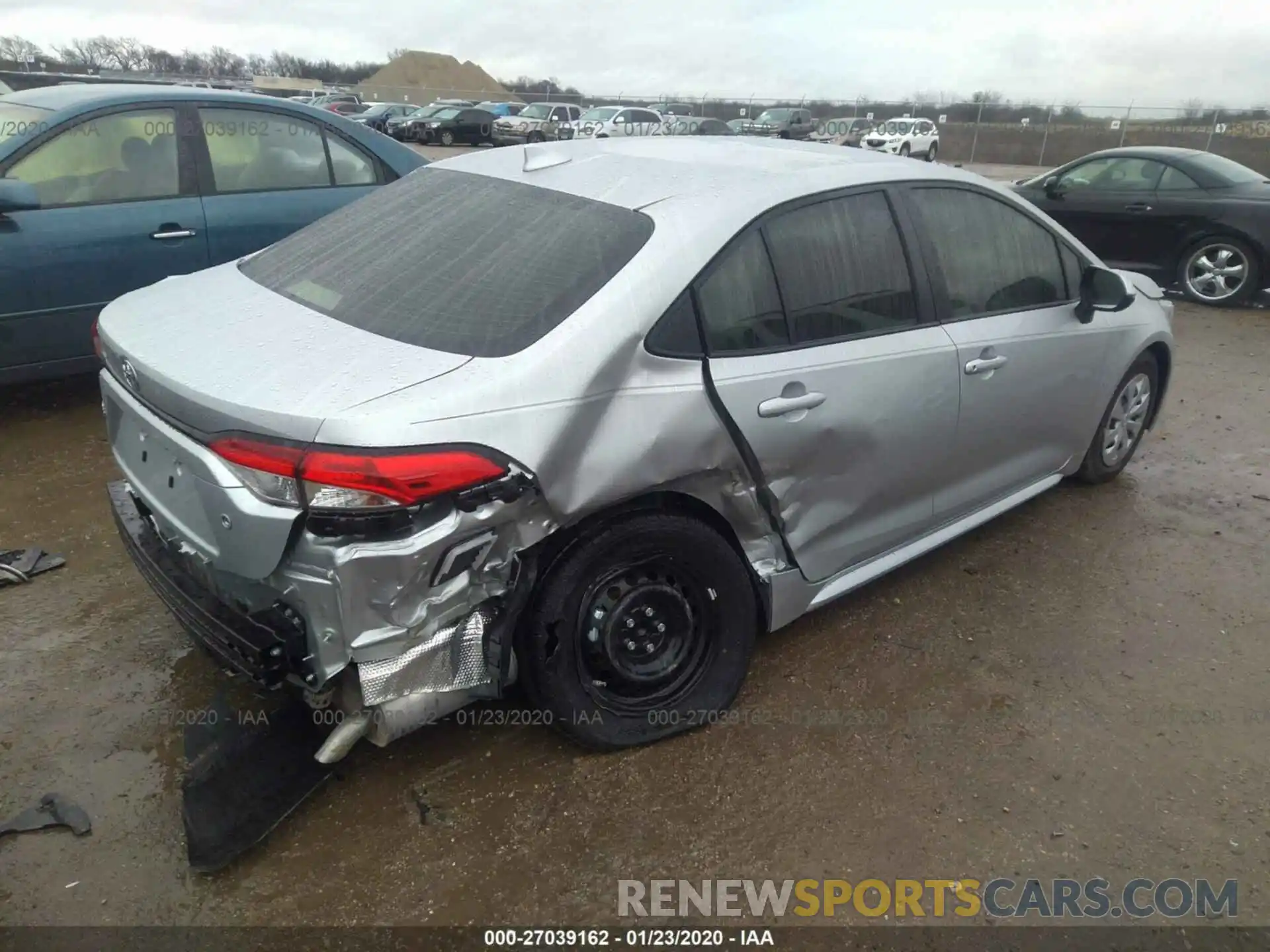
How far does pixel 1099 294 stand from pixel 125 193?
15.2 ft

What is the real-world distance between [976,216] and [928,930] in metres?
2.43

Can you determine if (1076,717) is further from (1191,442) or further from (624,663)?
(1191,442)

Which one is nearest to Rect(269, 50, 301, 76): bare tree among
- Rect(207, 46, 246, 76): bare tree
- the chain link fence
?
Rect(207, 46, 246, 76): bare tree

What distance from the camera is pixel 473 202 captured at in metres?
2.89

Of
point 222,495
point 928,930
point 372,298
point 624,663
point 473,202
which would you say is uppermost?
point 473,202

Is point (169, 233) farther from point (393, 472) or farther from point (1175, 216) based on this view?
point (1175, 216)

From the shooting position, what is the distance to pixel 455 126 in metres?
29.0

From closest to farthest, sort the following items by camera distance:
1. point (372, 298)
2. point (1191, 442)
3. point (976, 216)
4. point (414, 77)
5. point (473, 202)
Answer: point (372, 298) → point (473, 202) → point (976, 216) → point (1191, 442) → point (414, 77)

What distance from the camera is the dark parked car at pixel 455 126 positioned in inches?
1136

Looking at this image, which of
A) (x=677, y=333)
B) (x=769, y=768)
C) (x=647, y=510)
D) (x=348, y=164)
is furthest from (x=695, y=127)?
(x=769, y=768)

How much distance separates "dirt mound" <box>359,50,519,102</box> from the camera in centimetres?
6844

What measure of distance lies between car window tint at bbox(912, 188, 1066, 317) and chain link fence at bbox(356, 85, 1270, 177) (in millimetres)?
21572

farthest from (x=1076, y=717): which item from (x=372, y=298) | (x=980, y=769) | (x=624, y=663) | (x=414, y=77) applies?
(x=414, y=77)

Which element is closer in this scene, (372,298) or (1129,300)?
(372,298)
